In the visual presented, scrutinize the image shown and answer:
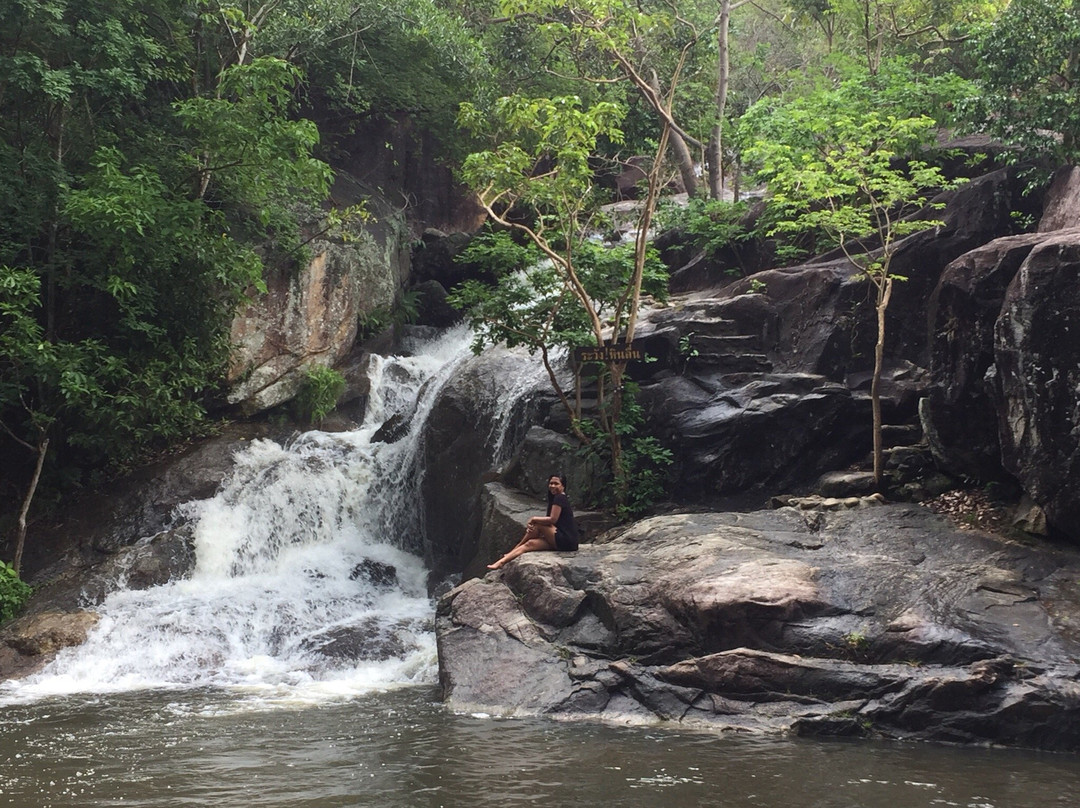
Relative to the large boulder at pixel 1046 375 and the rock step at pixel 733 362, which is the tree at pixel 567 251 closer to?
the rock step at pixel 733 362

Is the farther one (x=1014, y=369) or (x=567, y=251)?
(x=567, y=251)

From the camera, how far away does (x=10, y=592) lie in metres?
12.9

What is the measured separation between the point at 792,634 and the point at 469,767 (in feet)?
11.5

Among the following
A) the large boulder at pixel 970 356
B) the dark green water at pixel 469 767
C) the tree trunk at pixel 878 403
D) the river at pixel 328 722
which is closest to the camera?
the dark green water at pixel 469 767

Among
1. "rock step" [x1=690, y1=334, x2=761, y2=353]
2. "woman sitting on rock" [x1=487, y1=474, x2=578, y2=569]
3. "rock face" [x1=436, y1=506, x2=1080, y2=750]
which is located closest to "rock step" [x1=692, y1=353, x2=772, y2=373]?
"rock step" [x1=690, y1=334, x2=761, y2=353]

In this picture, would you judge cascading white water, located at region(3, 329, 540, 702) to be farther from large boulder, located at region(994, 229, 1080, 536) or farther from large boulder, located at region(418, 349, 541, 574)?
large boulder, located at region(994, 229, 1080, 536)

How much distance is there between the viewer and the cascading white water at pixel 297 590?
1112 centimetres

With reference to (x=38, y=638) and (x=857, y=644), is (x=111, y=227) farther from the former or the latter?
(x=857, y=644)

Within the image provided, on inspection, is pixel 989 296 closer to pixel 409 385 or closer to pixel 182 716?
pixel 182 716

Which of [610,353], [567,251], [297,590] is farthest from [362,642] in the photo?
[567,251]

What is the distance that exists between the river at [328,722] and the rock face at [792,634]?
43 cm

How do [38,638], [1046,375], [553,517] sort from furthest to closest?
[38,638], [553,517], [1046,375]

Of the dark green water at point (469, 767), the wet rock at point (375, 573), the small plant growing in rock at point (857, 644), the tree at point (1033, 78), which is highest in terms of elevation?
the tree at point (1033, 78)

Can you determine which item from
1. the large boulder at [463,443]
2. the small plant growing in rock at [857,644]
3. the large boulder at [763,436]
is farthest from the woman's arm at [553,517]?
the small plant growing in rock at [857,644]
